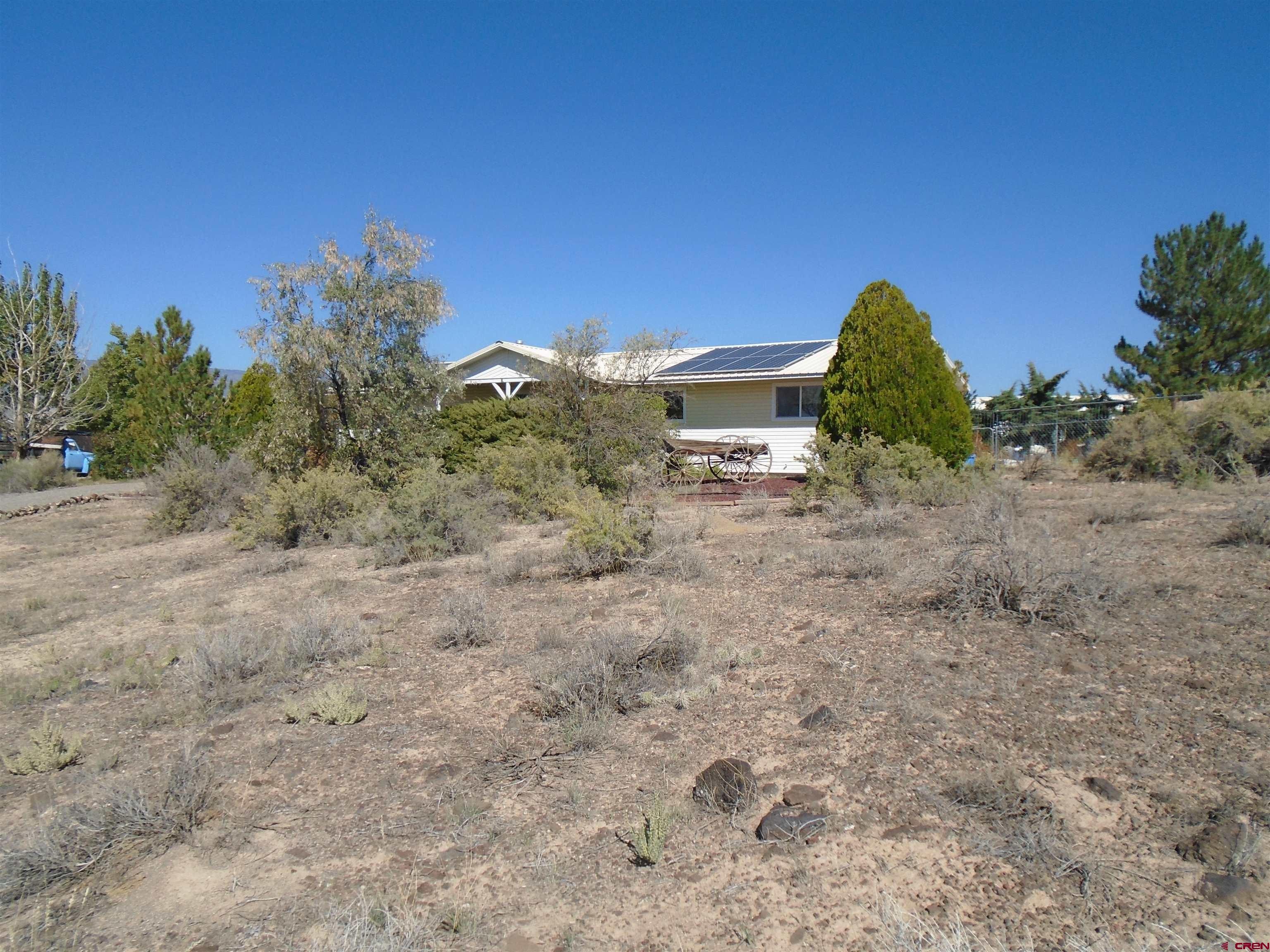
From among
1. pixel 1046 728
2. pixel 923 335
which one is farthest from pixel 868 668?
pixel 923 335

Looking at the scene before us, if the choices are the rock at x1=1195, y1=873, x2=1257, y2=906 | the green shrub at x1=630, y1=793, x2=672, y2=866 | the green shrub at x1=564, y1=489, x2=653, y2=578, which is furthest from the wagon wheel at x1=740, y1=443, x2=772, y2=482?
the rock at x1=1195, y1=873, x2=1257, y2=906

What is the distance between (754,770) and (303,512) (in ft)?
30.6

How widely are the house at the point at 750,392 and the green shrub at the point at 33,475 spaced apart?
12473 millimetres

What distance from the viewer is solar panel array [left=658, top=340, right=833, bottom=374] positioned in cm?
2123

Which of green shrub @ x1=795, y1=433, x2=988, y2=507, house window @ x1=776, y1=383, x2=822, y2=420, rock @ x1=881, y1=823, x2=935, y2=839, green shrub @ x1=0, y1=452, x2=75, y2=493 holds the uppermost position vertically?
house window @ x1=776, y1=383, x2=822, y2=420

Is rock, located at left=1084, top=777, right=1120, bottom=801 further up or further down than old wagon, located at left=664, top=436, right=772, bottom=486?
further down

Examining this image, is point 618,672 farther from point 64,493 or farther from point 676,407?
point 64,493

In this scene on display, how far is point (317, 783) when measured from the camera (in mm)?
4105

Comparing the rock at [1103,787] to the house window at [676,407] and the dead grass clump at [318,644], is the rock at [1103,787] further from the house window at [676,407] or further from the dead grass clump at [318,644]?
the house window at [676,407]

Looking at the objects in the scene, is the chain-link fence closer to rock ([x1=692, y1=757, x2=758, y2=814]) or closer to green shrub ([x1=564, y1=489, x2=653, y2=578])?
green shrub ([x1=564, y1=489, x2=653, y2=578])

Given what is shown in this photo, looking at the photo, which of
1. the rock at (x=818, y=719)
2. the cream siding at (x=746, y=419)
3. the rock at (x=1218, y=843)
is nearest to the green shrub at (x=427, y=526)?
the rock at (x=818, y=719)

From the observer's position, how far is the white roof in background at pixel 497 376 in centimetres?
2383

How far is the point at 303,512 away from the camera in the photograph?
37.9 feet

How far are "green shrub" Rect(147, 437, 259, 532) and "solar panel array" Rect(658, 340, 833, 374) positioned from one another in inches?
371
